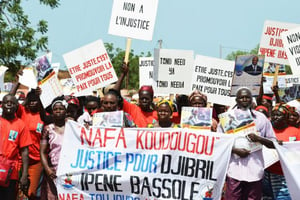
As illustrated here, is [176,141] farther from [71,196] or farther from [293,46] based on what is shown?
[293,46]

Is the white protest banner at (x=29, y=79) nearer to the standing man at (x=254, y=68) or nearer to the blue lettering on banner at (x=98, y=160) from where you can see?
the blue lettering on banner at (x=98, y=160)

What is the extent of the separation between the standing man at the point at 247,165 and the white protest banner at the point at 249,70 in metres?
1.35

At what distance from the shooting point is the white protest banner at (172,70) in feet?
32.1

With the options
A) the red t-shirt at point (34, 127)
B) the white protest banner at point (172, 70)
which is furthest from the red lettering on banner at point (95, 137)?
the white protest banner at point (172, 70)

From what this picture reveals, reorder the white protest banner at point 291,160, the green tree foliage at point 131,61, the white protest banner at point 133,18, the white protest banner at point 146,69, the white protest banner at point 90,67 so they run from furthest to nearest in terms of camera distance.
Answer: the green tree foliage at point 131,61 < the white protest banner at point 146,69 < the white protest banner at point 90,67 < the white protest banner at point 133,18 < the white protest banner at point 291,160

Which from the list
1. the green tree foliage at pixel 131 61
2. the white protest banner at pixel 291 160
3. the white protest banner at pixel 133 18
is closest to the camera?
the white protest banner at pixel 291 160

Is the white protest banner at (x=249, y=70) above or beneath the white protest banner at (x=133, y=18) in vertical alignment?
beneath

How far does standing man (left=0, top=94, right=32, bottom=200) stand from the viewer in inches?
315

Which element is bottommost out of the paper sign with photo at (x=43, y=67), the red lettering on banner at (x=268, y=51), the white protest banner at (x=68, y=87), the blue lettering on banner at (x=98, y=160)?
the blue lettering on banner at (x=98, y=160)

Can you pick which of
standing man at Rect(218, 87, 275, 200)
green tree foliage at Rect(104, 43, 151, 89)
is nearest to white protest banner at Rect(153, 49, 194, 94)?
standing man at Rect(218, 87, 275, 200)

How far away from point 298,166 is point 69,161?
2705mm

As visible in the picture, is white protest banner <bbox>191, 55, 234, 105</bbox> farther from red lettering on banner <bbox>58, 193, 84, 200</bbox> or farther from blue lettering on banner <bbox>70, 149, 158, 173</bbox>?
red lettering on banner <bbox>58, 193, 84, 200</bbox>

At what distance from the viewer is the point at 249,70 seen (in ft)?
29.1

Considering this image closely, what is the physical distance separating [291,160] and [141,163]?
1733 mm
